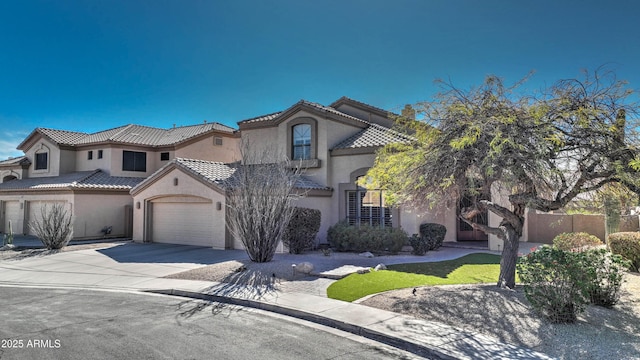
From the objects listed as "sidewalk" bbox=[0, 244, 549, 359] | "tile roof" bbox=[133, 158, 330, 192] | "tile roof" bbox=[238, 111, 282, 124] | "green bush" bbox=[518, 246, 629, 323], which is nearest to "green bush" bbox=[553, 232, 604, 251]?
"green bush" bbox=[518, 246, 629, 323]

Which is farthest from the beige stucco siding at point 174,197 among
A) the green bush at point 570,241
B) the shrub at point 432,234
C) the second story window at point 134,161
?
the green bush at point 570,241

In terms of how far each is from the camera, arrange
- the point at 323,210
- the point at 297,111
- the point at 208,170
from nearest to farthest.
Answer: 1. the point at 323,210
2. the point at 208,170
3. the point at 297,111

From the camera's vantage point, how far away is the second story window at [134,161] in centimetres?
2738

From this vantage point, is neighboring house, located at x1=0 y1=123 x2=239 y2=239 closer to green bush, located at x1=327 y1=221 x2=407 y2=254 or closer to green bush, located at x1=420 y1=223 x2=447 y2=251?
green bush, located at x1=327 y1=221 x2=407 y2=254

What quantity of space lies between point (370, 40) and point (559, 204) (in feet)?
32.6

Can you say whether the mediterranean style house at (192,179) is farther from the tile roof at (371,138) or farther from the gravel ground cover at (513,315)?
the gravel ground cover at (513,315)

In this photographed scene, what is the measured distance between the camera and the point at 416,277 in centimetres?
1184

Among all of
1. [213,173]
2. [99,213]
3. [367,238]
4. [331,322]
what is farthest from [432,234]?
[99,213]

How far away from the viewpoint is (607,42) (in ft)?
39.5

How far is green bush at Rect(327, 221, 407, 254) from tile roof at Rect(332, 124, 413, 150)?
4.03 metres

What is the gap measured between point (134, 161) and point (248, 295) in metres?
21.6

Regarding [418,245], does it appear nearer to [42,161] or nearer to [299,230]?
[299,230]

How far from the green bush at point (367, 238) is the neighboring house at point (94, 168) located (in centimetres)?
1176

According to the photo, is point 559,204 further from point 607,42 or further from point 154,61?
point 154,61
